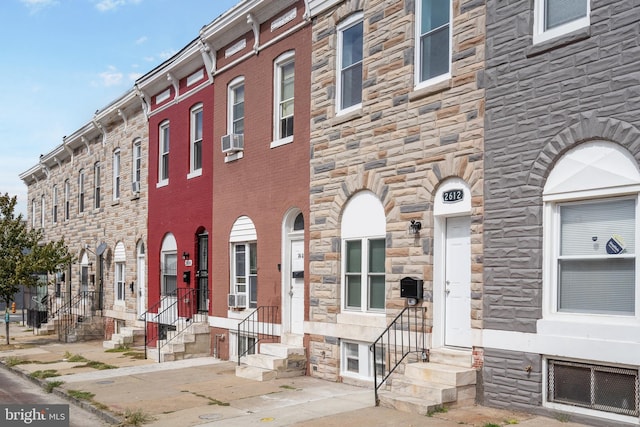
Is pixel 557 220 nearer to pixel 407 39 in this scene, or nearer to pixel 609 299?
pixel 609 299

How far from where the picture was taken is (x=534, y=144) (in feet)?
30.0

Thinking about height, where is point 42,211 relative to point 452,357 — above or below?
above

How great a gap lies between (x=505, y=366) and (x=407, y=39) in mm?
5423

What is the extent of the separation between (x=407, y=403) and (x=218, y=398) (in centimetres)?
358

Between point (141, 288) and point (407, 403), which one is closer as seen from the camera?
point (407, 403)

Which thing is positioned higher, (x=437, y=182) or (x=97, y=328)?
(x=437, y=182)

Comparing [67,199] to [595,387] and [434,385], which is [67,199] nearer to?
[434,385]

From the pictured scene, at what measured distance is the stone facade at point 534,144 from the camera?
816 centimetres

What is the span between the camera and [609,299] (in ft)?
27.2

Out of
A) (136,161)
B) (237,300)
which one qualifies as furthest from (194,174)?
(136,161)

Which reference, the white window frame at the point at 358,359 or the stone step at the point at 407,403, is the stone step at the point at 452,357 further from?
the white window frame at the point at 358,359

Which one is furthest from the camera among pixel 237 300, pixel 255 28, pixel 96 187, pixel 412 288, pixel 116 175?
pixel 96 187

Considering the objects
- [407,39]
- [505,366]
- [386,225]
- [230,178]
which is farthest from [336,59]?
[505,366]

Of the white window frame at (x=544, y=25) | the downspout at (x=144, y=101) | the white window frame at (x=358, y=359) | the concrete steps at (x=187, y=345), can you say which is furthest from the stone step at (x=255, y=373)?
the downspout at (x=144, y=101)
